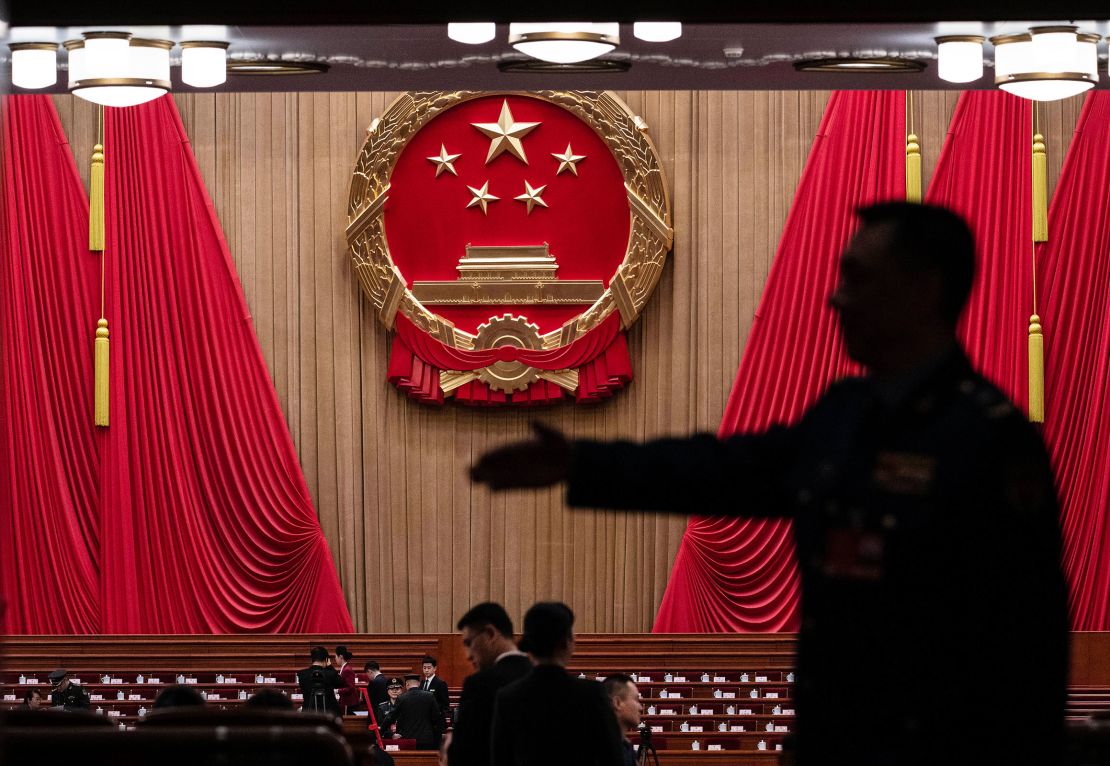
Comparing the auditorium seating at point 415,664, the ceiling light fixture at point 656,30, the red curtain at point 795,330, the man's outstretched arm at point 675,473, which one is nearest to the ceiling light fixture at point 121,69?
the ceiling light fixture at point 656,30

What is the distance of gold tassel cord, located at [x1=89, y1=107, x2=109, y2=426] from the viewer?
1591 cm

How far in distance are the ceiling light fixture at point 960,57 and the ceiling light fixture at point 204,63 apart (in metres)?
2.55

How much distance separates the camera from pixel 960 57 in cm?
630

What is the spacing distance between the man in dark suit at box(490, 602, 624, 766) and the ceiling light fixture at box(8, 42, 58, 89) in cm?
276

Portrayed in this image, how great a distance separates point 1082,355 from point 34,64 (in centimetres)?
1144

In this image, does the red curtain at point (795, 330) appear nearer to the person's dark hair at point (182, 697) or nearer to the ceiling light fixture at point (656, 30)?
the ceiling light fixture at point (656, 30)

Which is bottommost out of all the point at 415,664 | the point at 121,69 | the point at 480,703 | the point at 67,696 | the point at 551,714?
the point at 415,664

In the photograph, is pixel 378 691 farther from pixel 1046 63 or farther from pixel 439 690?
pixel 1046 63

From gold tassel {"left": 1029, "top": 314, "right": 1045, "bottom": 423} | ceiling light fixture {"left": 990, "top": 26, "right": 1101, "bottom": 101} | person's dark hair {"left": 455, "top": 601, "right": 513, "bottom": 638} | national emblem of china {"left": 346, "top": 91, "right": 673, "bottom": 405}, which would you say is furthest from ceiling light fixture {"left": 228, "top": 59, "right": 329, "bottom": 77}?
gold tassel {"left": 1029, "top": 314, "right": 1045, "bottom": 423}

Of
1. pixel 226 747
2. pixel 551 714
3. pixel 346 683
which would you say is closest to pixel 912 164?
pixel 346 683

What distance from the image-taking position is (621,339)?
16.2m

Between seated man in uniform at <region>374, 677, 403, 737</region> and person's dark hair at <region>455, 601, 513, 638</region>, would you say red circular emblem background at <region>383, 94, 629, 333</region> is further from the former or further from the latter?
person's dark hair at <region>455, 601, 513, 638</region>

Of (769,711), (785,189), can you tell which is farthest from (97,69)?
(785,189)

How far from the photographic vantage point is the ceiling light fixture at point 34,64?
5999mm
